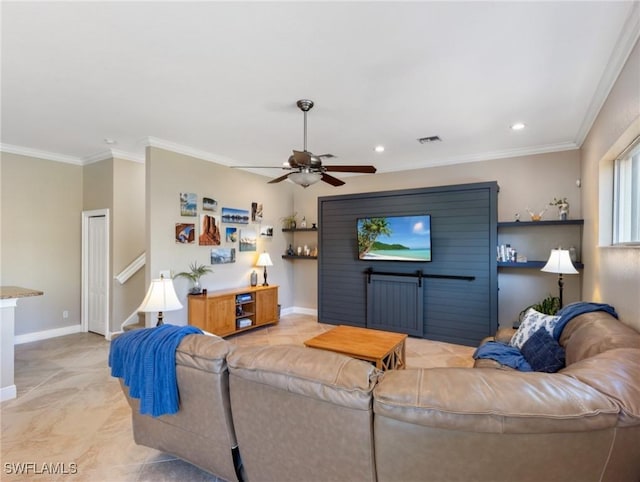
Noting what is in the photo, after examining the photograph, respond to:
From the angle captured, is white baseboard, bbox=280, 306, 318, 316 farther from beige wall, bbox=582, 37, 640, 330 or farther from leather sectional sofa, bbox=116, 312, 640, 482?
leather sectional sofa, bbox=116, 312, 640, 482

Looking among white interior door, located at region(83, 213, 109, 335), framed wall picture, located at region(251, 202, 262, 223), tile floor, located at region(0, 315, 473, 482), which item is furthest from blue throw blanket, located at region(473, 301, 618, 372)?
white interior door, located at region(83, 213, 109, 335)

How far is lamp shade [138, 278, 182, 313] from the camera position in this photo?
94.6 inches

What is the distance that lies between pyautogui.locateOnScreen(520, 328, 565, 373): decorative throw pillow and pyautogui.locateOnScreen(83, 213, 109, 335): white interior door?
17.8 ft

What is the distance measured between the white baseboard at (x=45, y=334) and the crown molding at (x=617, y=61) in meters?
7.24

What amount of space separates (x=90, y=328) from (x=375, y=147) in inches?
211

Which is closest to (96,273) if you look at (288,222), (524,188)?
(288,222)

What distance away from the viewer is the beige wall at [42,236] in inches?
182

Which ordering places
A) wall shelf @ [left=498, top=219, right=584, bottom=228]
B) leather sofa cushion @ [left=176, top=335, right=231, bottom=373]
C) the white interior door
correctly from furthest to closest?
the white interior door, wall shelf @ [left=498, top=219, right=584, bottom=228], leather sofa cushion @ [left=176, top=335, right=231, bottom=373]

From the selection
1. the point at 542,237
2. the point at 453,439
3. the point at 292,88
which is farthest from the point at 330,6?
the point at 542,237

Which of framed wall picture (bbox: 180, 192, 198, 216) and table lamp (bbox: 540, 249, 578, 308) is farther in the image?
framed wall picture (bbox: 180, 192, 198, 216)

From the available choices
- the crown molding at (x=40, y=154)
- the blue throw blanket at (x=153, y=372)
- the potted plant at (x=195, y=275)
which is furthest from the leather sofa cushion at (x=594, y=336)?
the crown molding at (x=40, y=154)

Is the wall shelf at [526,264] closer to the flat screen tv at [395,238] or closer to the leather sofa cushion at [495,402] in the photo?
the flat screen tv at [395,238]

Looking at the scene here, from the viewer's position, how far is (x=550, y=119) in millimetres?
3543

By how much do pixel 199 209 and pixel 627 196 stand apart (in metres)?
4.92
